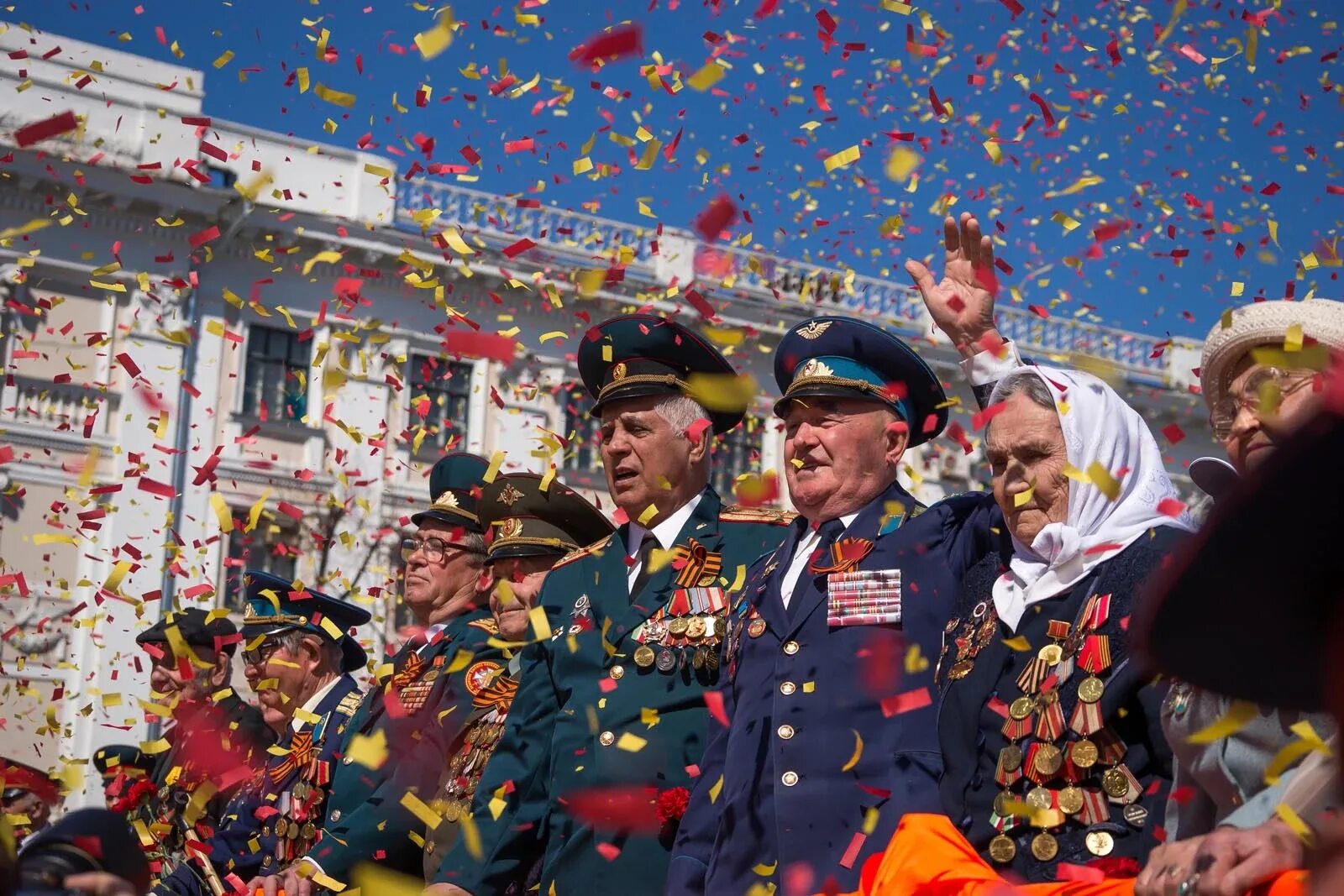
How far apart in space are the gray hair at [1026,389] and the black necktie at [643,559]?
4.50ft

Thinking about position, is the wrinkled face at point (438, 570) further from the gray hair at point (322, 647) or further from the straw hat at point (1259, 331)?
the straw hat at point (1259, 331)

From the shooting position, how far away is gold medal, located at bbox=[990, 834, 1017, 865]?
3.36 meters

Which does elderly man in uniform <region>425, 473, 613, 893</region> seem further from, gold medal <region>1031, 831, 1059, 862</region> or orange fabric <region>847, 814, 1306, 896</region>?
gold medal <region>1031, 831, 1059, 862</region>

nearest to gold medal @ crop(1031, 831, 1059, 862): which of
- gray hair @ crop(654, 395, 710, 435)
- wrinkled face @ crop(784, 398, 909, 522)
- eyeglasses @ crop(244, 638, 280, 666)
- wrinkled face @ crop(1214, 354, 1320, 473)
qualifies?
wrinkled face @ crop(1214, 354, 1320, 473)

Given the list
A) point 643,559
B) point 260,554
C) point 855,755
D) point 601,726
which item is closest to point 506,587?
point 643,559

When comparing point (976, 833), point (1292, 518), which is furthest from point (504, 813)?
point (1292, 518)

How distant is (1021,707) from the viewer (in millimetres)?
3543

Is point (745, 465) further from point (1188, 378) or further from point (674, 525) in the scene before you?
point (674, 525)

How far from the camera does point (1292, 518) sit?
161 cm

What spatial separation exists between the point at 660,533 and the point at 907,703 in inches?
51.8

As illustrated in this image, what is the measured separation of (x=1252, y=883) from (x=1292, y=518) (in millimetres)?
1010

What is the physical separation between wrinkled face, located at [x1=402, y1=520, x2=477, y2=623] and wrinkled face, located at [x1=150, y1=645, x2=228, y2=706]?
276 cm

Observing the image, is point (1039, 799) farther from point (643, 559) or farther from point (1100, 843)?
point (643, 559)

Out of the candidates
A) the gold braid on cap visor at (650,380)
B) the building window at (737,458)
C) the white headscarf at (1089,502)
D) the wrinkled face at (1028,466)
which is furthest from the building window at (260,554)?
the white headscarf at (1089,502)
